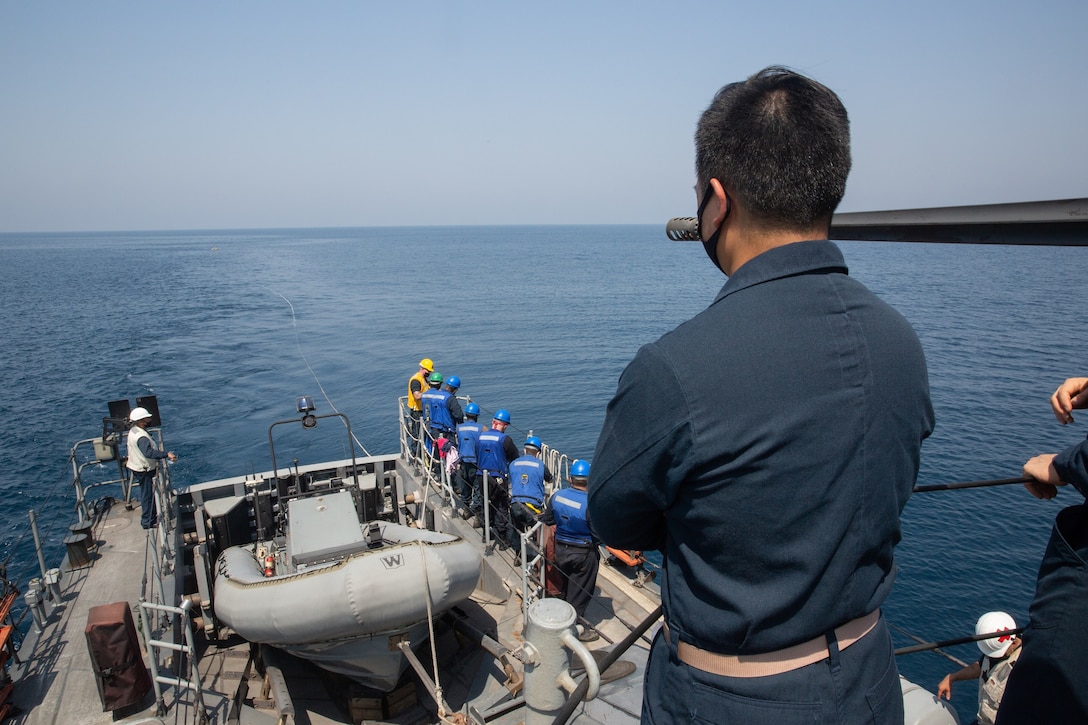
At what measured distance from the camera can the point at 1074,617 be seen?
6.26ft

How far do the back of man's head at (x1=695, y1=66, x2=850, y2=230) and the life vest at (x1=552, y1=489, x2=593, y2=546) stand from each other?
6.34 metres

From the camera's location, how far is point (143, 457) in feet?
32.3

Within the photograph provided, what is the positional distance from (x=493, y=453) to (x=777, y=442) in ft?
28.5

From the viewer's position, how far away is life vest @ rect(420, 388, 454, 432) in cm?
1192

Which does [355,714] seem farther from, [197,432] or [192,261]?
[192,261]

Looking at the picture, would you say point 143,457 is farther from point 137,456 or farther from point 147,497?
point 147,497

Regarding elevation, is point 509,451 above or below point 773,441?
below

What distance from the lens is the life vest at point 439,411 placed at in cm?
1192

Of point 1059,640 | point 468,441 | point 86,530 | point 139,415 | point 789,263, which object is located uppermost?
point 789,263

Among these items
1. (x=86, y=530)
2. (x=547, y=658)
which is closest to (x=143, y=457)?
(x=86, y=530)

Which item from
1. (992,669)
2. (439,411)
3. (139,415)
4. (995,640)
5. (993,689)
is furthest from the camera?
(439,411)

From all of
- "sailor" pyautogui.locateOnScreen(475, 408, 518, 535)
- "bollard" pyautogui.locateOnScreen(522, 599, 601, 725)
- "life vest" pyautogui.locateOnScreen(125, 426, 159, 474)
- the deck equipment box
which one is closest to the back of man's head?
"bollard" pyautogui.locateOnScreen(522, 599, 601, 725)

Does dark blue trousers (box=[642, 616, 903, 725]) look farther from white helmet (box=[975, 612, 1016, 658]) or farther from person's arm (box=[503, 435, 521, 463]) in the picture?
person's arm (box=[503, 435, 521, 463])

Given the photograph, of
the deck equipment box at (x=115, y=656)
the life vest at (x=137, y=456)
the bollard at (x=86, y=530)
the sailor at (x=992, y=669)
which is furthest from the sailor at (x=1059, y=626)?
the bollard at (x=86, y=530)
